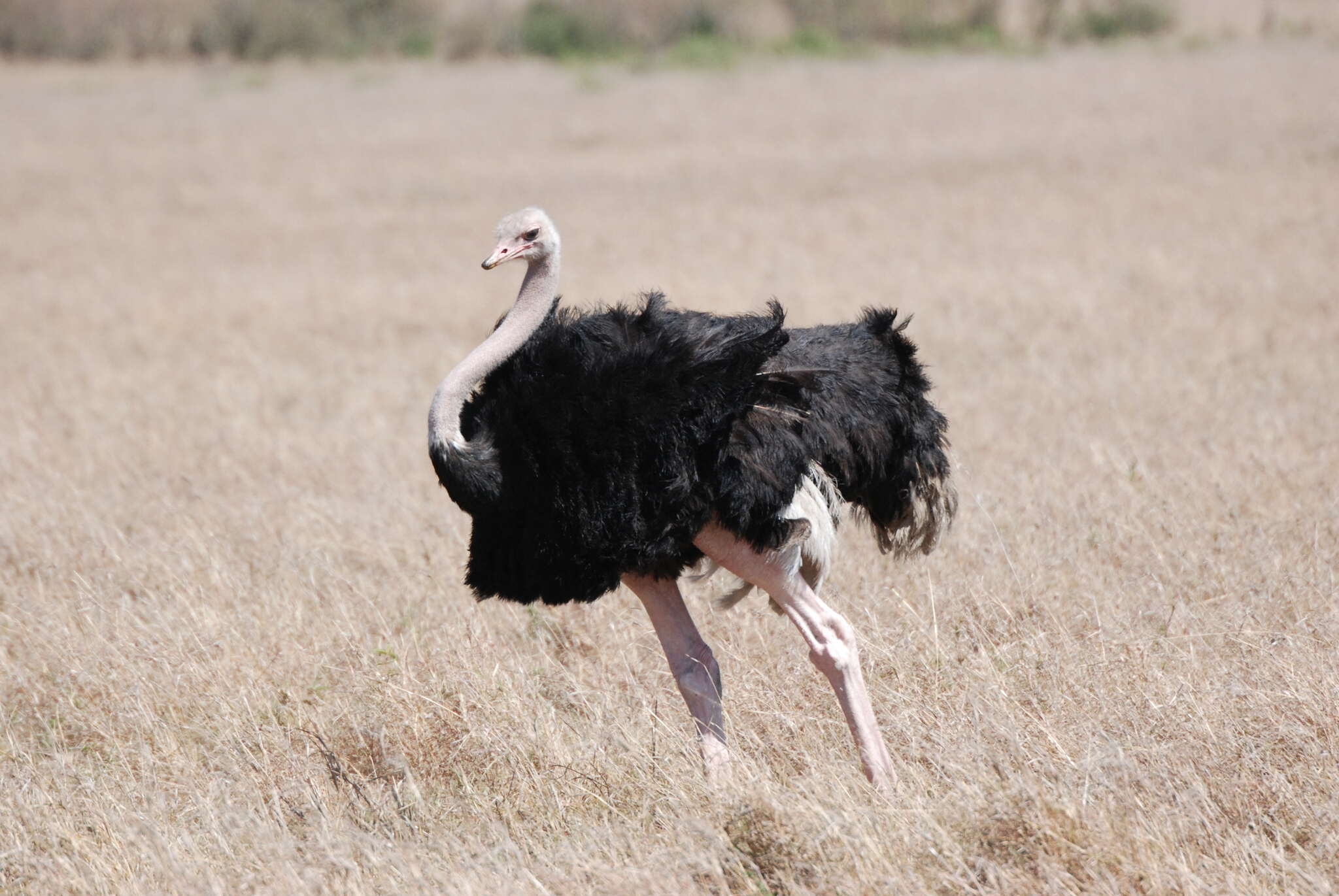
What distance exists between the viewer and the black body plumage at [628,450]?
373 cm

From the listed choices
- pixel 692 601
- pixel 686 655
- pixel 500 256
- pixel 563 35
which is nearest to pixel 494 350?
pixel 500 256

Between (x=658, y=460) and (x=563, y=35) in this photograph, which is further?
(x=563, y=35)

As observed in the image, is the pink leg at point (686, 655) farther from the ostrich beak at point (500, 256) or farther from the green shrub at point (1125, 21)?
the green shrub at point (1125, 21)

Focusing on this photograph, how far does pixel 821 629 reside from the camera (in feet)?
12.6

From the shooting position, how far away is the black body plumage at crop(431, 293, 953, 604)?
373 cm

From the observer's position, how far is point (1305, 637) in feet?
13.7

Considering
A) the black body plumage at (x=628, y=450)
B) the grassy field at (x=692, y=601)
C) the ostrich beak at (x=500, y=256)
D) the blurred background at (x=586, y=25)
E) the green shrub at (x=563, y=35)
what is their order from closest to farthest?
the grassy field at (x=692, y=601) → the black body plumage at (x=628, y=450) → the ostrich beak at (x=500, y=256) → the blurred background at (x=586, y=25) → the green shrub at (x=563, y=35)

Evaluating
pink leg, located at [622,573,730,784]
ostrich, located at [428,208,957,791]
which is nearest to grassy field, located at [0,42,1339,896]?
pink leg, located at [622,573,730,784]

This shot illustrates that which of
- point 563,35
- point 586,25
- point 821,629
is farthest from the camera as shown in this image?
point 586,25

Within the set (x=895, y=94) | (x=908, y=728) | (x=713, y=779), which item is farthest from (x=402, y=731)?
(x=895, y=94)

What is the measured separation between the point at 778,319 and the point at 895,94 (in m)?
20.4

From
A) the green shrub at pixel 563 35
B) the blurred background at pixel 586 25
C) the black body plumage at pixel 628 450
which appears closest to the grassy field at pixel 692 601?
the black body plumage at pixel 628 450

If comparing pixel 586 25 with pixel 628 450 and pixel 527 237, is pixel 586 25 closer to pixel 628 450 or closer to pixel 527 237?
pixel 527 237

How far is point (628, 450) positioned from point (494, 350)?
1.54 feet
